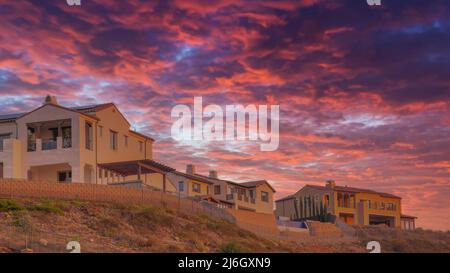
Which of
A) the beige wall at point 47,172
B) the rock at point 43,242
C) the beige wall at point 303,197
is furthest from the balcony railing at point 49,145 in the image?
the beige wall at point 303,197

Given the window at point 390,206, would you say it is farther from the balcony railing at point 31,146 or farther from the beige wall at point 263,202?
the balcony railing at point 31,146

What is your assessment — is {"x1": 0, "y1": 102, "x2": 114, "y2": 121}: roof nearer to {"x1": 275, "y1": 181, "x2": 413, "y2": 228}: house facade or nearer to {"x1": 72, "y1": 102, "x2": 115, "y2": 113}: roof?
{"x1": 72, "y1": 102, "x2": 115, "y2": 113}: roof

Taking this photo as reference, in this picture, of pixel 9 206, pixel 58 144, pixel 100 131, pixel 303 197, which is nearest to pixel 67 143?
pixel 58 144

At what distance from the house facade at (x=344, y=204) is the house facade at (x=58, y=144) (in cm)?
3857

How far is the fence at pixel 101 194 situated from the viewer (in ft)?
146

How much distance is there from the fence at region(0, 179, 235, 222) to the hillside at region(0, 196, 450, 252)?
3.83 feet

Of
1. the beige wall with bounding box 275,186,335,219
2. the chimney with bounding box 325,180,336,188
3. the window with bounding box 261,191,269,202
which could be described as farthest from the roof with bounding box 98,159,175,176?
the chimney with bounding box 325,180,336,188

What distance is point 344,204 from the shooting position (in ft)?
323

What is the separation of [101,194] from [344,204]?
5595 centimetres

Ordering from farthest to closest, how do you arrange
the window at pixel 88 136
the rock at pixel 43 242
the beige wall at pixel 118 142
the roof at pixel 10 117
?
1. the beige wall at pixel 118 142
2. the roof at pixel 10 117
3. the window at pixel 88 136
4. the rock at pixel 43 242

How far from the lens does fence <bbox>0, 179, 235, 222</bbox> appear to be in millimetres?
44562

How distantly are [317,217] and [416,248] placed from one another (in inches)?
746

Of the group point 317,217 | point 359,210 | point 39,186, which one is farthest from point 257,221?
point 359,210

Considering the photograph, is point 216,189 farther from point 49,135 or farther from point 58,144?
point 58,144
